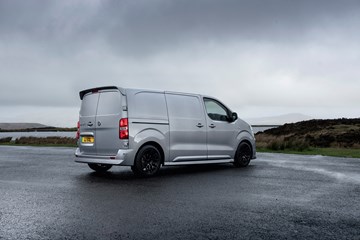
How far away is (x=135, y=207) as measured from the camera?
601 cm

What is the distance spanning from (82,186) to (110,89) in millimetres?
2590

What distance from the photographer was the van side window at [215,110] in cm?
1136

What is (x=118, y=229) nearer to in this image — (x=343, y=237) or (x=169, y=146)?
(x=343, y=237)

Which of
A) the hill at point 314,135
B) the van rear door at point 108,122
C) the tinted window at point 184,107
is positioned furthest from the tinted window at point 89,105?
the hill at point 314,135

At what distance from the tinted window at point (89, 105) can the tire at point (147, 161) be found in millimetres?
1596

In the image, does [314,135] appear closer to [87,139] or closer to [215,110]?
[215,110]

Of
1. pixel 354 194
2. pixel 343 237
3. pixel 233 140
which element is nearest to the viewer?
pixel 343 237

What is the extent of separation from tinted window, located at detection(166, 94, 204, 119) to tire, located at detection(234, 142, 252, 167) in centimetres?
185

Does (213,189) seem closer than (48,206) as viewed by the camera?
No

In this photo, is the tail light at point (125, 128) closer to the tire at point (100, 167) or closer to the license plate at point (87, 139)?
the license plate at point (87, 139)

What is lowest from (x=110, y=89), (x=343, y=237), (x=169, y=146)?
(x=343, y=237)

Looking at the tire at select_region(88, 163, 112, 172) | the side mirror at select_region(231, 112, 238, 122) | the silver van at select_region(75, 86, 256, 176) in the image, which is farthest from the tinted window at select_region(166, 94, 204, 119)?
the tire at select_region(88, 163, 112, 172)

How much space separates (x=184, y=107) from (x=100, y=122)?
7.31 feet

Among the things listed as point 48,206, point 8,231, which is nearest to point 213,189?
point 48,206
